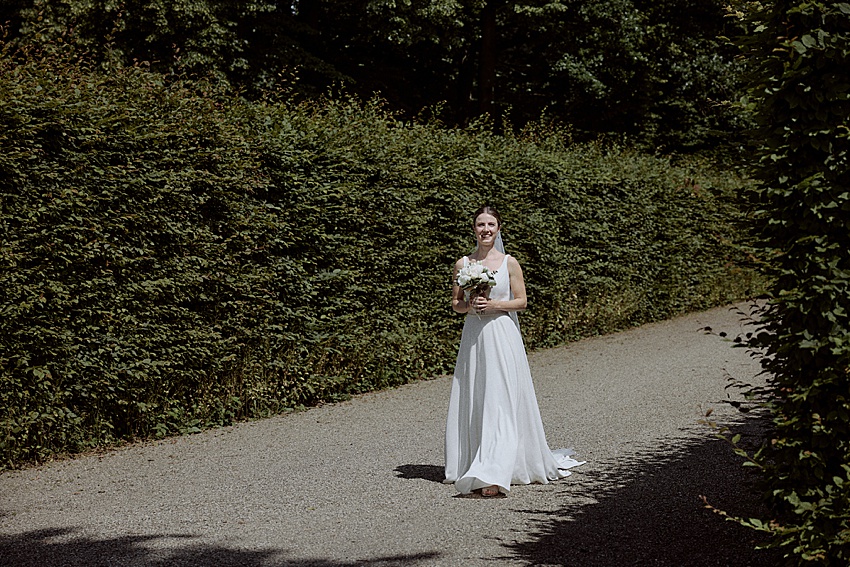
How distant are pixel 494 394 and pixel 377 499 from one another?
1.16m

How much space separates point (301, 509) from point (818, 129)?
4119 millimetres

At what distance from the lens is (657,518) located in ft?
18.8

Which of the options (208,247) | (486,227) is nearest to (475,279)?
(486,227)

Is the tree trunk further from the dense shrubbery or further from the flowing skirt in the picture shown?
the flowing skirt

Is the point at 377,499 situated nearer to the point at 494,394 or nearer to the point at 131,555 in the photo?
the point at 494,394

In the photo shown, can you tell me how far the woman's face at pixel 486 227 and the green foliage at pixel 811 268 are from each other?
3284mm

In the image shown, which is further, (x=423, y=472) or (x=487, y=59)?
(x=487, y=59)

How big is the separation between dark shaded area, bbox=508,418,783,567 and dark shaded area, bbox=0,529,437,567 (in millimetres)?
885

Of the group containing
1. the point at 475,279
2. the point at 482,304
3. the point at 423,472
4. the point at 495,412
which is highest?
the point at 475,279

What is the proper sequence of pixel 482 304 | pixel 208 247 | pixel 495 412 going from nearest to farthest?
pixel 495 412
pixel 482 304
pixel 208 247

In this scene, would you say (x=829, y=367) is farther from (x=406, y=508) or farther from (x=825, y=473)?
(x=406, y=508)

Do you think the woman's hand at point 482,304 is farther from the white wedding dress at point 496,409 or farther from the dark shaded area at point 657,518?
the dark shaded area at point 657,518

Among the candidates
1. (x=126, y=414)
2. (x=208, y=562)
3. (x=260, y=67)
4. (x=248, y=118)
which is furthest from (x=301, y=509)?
(x=260, y=67)

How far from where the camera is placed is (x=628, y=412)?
960cm
